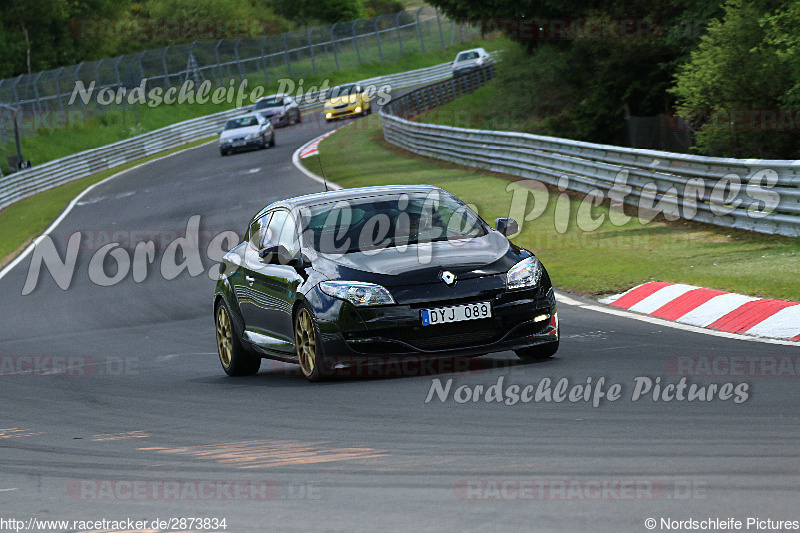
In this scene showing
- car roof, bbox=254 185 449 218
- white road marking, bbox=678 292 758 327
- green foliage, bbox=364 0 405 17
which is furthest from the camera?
green foliage, bbox=364 0 405 17

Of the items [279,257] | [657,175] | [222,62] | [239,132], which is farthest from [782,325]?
[222,62]

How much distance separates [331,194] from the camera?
1082 centimetres

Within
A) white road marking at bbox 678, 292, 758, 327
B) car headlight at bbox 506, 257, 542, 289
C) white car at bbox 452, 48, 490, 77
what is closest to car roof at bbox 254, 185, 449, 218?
car headlight at bbox 506, 257, 542, 289

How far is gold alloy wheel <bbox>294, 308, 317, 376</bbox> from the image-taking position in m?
9.33

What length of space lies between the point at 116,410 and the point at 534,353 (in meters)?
3.32

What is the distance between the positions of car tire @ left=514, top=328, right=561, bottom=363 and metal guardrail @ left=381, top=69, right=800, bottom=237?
700cm

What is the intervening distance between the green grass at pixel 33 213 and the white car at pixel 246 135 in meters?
4.75

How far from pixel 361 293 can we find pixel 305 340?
0.75 m

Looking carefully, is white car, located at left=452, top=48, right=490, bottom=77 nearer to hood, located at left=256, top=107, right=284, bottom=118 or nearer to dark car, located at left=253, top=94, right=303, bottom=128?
dark car, located at left=253, top=94, right=303, bottom=128

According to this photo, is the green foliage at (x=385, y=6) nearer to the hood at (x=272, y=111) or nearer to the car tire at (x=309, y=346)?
the hood at (x=272, y=111)

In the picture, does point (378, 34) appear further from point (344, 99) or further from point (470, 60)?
point (344, 99)

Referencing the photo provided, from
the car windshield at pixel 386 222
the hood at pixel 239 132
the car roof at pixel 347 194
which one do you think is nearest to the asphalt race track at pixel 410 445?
the car windshield at pixel 386 222

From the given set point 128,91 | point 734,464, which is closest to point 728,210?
point 734,464

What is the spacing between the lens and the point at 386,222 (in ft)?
33.3
